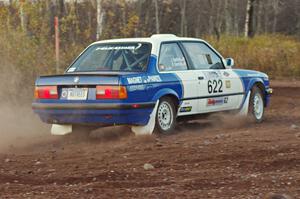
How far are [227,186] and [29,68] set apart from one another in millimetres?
8989

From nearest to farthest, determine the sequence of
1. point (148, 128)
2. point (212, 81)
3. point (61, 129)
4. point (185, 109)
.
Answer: point (148, 128) → point (61, 129) → point (185, 109) → point (212, 81)

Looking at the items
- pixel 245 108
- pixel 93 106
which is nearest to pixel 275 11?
pixel 245 108

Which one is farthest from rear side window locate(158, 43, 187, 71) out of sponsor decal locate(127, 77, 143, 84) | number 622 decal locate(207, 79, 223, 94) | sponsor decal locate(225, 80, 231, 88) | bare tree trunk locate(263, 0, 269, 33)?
bare tree trunk locate(263, 0, 269, 33)

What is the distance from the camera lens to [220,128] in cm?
1105

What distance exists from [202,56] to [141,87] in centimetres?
202

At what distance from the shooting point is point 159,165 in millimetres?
7301

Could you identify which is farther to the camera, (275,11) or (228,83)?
(275,11)

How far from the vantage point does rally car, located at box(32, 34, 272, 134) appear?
30.6ft

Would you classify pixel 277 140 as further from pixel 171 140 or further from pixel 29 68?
pixel 29 68

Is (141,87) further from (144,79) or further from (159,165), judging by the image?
(159,165)

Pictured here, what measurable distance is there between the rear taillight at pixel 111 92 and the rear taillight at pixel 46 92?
2.43ft

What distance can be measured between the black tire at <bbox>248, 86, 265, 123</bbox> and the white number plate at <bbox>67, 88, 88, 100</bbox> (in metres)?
3.60

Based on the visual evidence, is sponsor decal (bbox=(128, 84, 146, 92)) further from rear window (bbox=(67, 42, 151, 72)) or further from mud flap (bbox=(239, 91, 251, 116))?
mud flap (bbox=(239, 91, 251, 116))

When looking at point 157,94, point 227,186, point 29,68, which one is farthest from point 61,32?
point 227,186
